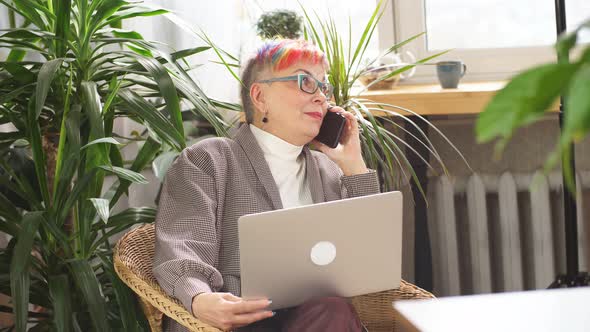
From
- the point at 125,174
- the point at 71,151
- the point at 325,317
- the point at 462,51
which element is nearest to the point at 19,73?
the point at 71,151

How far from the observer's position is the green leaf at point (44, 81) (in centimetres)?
165

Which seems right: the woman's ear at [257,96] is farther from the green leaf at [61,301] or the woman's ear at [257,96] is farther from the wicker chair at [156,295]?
the green leaf at [61,301]

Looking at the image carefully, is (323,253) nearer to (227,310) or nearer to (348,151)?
(227,310)

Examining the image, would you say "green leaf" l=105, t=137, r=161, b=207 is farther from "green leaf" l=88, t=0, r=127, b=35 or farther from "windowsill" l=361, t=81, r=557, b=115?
"windowsill" l=361, t=81, r=557, b=115

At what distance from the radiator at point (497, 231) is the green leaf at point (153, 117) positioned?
122 cm

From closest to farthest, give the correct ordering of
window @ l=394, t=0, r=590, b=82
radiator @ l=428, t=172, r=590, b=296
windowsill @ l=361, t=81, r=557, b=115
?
1. windowsill @ l=361, t=81, r=557, b=115
2. radiator @ l=428, t=172, r=590, b=296
3. window @ l=394, t=0, r=590, b=82

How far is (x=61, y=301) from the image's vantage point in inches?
69.7

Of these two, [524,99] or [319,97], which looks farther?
[319,97]

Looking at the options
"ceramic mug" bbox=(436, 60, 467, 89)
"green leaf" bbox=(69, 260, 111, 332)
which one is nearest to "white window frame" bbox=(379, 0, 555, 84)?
"ceramic mug" bbox=(436, 60, 467, 89)

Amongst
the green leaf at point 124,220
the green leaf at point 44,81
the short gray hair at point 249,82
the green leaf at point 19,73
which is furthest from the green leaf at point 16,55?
the short gray hair at point 249,82

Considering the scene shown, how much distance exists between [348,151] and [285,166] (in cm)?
16

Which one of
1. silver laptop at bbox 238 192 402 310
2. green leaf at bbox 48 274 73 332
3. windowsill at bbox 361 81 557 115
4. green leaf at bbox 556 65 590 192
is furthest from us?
windowsill at bbox 361 81 557 115

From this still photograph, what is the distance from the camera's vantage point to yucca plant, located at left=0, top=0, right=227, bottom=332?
1.74 m

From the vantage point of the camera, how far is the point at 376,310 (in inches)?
70.8
